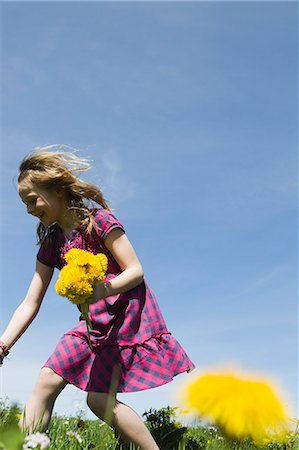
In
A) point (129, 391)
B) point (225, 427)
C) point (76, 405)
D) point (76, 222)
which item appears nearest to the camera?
point (225, 427)

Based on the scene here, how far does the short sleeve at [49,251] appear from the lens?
3.63m

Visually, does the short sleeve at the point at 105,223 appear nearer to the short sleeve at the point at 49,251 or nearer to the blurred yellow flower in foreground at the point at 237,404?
the short sleeve at the point at 49,251

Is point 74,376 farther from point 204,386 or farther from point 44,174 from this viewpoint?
point 204,386

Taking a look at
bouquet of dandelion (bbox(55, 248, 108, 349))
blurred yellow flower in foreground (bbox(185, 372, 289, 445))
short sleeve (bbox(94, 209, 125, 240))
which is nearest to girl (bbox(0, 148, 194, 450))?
short sleeve (bbox(94, 209, 125, 240))

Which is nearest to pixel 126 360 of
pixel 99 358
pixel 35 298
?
pixel 99 358

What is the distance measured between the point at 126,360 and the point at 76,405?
2.82 feet

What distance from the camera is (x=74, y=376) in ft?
10.7

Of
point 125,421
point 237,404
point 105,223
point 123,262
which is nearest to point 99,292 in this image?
point 123,262

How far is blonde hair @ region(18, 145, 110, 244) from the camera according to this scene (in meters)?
3.51

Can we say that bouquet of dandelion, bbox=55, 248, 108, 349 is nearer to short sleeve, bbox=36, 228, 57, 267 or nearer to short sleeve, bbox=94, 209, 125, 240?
short sleeve, bbox=94, 209, 125, 240

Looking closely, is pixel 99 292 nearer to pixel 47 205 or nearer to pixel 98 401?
pixel 98 401

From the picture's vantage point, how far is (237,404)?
1238 millimetres

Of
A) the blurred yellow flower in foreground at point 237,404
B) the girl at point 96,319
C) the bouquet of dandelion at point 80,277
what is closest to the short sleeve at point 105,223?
the girl at point 96,319

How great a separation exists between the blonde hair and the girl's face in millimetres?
35
